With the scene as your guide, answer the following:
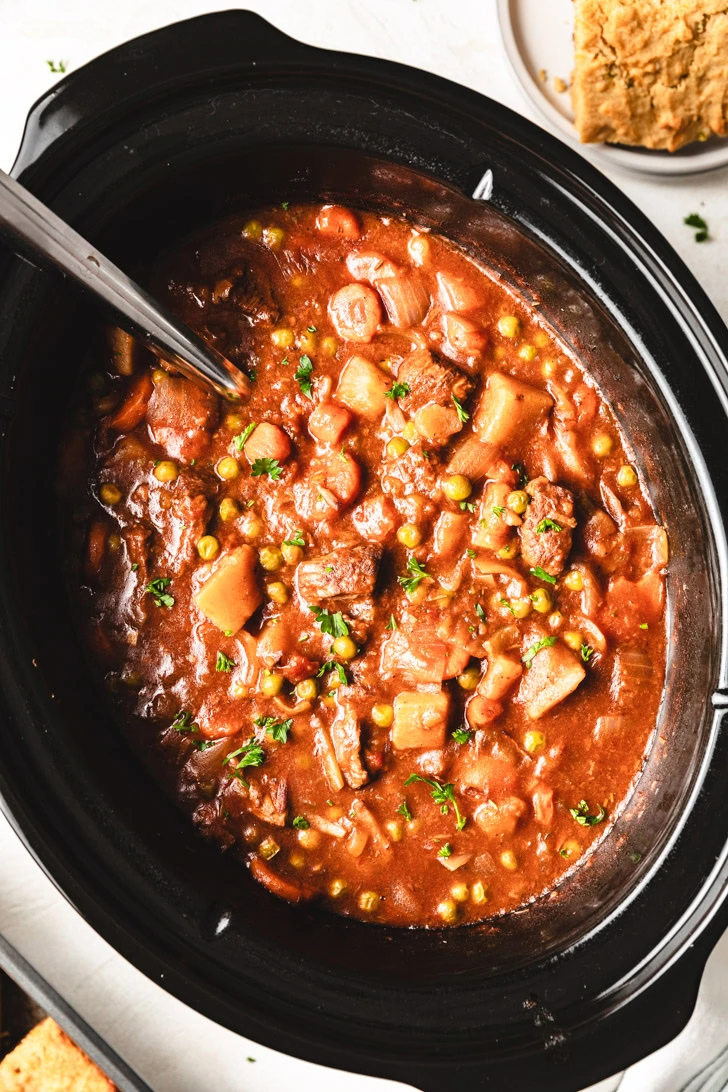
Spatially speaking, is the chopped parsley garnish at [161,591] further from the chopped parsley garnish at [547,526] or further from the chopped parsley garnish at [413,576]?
the chopped parsley garnish at [547,526]

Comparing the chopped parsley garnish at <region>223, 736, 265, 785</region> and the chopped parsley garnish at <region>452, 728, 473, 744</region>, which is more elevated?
the chopped parsley garnish at <region>223, 736, 265, 785</region>

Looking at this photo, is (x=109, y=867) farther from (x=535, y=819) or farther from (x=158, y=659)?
(x=535, y=819)

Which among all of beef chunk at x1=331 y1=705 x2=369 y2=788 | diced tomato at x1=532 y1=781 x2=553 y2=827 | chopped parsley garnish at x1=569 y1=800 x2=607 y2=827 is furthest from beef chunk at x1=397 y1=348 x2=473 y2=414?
chopped parsley garnish at x1=569 y1=800 x2=607 y2=827

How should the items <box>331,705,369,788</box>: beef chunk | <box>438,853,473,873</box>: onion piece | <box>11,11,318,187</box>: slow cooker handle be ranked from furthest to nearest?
<box>438,853,473,873</box>: onion piece → <box>331,705,369,788</box>: beef chunk → <box>11,11,318,187</box>: slow cooker handle

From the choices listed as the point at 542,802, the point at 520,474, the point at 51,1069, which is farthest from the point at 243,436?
the point at 51,1069

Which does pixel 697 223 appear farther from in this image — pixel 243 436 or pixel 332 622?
pixel 332 622

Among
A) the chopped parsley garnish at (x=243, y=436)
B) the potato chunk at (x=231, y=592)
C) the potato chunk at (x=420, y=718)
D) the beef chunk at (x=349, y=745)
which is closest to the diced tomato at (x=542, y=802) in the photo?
the potato chunk at (x=420, y=718)

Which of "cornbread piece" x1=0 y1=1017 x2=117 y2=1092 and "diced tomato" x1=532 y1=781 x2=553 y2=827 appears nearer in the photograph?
"diced tomato" x1=532 y1=781 x2=553 y2=827

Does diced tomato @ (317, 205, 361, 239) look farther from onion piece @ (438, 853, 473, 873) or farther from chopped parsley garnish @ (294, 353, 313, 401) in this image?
onion piece @ (438, 853, 473, 873)
